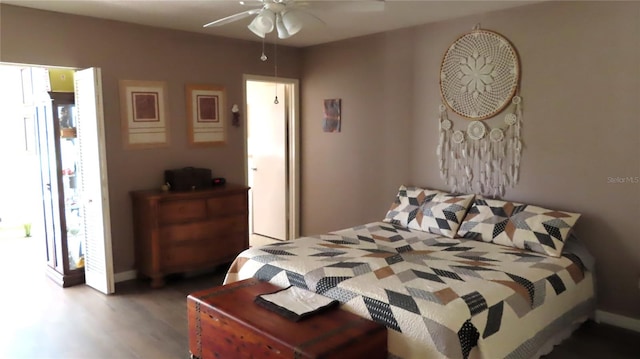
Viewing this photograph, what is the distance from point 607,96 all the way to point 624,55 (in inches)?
10.8

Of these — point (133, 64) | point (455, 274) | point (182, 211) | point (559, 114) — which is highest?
point (133, 64)

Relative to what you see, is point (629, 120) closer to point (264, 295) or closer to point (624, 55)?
point (624, 55)

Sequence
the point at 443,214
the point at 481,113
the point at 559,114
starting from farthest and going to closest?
the point at 481,113 → the point at 443,214 → the point at 559,114

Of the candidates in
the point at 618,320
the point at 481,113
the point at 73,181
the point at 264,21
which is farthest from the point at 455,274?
the point at 73,181

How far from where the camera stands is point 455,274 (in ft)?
8.47

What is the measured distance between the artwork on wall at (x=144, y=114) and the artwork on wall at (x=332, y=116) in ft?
5.50

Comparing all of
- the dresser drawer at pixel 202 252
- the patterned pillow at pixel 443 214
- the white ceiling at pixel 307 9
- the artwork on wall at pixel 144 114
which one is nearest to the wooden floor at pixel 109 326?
the dresser drawer at pixel 202 252

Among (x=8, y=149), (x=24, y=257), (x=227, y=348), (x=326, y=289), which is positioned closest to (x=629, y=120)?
(x=326, y=289)

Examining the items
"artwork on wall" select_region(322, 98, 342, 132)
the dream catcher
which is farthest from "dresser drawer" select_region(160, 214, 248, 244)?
the dream catcher

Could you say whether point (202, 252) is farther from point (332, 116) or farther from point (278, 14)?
point (278, 14)

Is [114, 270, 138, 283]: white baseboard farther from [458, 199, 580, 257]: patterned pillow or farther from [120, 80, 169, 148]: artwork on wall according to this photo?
[458, 199, 580, 257]: patterned pillow

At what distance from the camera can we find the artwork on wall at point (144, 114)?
4055 mm

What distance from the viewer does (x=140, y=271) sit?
4168mm

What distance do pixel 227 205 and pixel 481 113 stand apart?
7.88 feet
